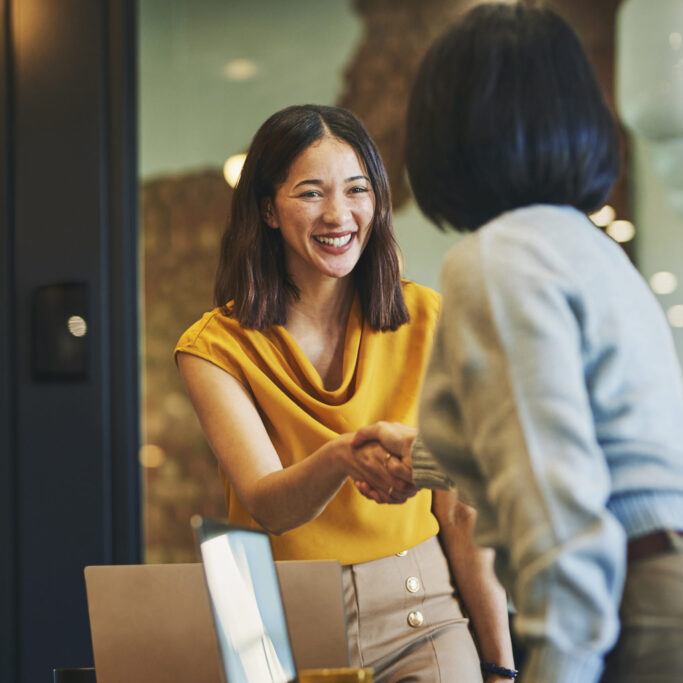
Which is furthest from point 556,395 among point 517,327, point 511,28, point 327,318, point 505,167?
point 327,318

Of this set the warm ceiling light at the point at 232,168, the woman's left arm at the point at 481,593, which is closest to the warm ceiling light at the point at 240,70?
the warm ceiling light at the point at 232,168

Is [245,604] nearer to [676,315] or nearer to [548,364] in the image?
[548,364]

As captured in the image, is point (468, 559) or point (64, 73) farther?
point (64, 73)

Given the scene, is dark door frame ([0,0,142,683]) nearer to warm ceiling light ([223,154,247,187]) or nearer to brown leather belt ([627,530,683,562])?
warm ceiling light ([223,154,247,187])

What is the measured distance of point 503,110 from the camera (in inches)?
32.2

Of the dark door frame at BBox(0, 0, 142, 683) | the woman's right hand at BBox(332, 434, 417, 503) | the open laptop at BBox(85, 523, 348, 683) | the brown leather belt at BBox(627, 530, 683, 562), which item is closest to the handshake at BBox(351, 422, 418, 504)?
the woman's right hand at BBox(332, 434, 417, 503)

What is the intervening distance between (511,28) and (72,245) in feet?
6.39

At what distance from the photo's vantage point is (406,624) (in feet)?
4.38

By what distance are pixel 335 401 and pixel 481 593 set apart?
40 cm

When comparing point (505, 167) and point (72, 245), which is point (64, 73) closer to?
point (72, 245)

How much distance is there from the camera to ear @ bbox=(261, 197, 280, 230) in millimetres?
1544

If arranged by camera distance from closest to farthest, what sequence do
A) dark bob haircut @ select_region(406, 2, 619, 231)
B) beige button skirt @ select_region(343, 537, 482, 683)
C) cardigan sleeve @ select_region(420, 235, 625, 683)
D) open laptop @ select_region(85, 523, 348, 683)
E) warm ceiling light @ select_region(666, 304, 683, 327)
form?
cardigan sleeve @ select_region(420, 235, 625, 683) < dark bob haircut @ select_region(406, 2, 619, 231) < open laptop @ select_region(85, 523, 348, 683) < beige button skirt @ select_region(343, 537, 482, 683) < warm ceiling light @ select_region(666, 304, 683, 327)

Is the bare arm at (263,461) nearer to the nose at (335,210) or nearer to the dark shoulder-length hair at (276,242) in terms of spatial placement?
the dark shoulder-length hair at (276,242)

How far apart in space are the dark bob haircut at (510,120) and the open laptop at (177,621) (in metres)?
0.49
